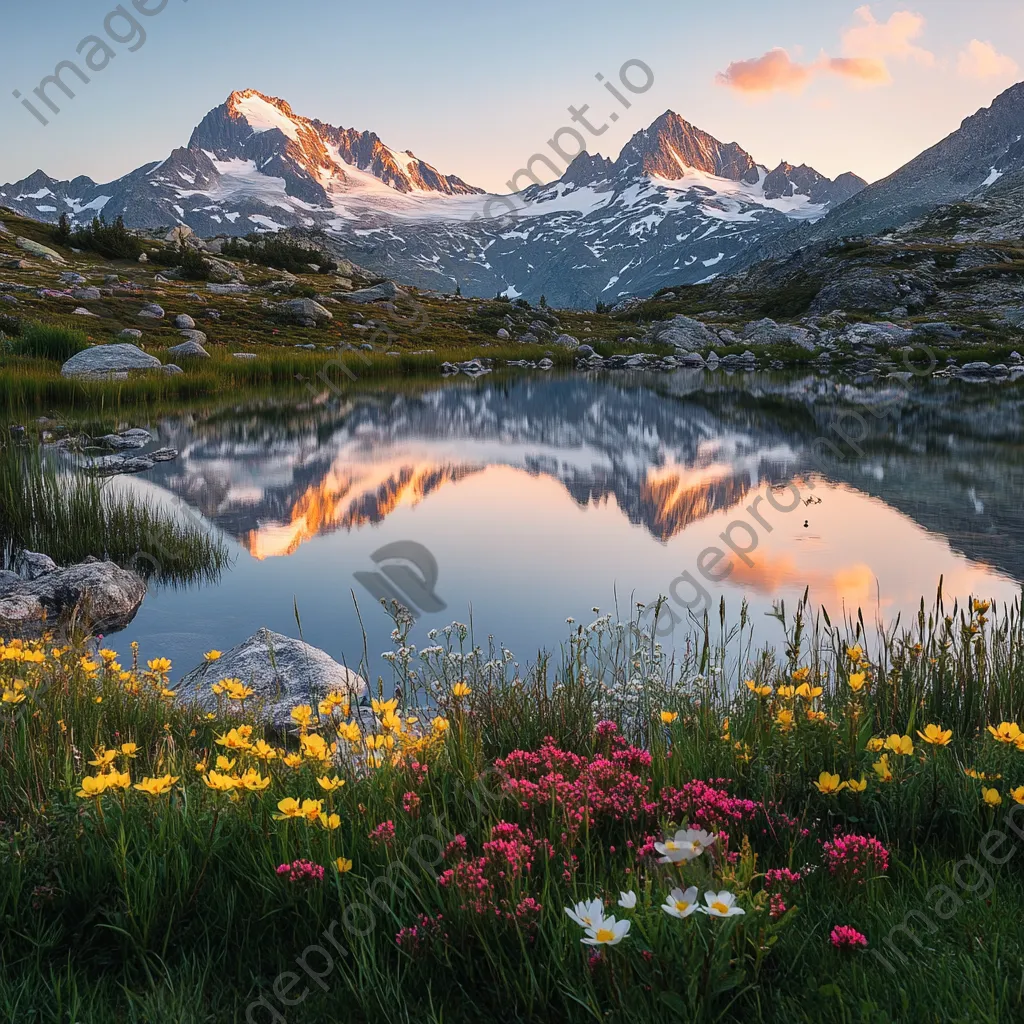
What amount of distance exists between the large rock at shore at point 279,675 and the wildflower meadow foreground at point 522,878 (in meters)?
1.76

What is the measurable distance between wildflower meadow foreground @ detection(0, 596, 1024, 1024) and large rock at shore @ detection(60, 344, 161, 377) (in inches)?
1047

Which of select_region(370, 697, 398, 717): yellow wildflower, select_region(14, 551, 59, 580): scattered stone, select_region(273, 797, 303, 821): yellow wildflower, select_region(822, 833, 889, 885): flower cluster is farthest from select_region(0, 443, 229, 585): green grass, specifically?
select_region(822, 833, 889, 885): flower cluster

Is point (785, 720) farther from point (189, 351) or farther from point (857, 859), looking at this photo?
point (189, 351)

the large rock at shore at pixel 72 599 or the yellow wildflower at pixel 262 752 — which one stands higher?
the yellow wildflower at pixel 262 752

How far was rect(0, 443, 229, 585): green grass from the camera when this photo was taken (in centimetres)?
1048

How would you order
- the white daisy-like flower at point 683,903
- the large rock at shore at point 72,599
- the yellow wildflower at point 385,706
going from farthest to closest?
the large rock at shore at point 72,599 < the yellow wildflower at point 385,706 < the white daisy-like flower at point 683,903

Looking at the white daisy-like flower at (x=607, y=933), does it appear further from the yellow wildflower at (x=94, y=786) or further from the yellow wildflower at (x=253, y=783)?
the yellow wildflower at (x=94, y=786)

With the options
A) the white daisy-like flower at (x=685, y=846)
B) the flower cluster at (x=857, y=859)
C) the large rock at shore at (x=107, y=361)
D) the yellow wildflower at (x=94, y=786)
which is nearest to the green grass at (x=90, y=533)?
the yellow wildflower at (x=94, y=786)

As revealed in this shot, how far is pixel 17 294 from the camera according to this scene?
4541cm

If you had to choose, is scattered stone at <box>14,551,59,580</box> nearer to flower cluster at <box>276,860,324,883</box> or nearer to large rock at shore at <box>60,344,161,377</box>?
flower cluster at <box>276,860,324,883</box>

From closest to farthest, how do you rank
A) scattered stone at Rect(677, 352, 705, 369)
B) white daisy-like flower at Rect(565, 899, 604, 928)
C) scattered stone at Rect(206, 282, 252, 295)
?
white daisy-like flower at Rect(565, 899, 604, 928)
scattered stone at Rect(677, 352, 705, 369)
scattered stone at Rect(206, 282, 252, 295)

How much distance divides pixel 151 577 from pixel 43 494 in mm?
2208

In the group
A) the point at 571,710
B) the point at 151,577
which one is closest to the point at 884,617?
the point at 571,710

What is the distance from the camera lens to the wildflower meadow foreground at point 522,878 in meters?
2.38
